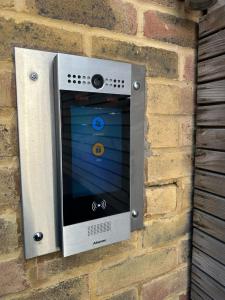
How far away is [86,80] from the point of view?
59 centimetres

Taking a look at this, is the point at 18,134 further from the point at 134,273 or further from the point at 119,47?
the point at 134,273

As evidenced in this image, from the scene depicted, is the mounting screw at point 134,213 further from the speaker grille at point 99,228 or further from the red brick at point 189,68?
the red brick at point 189,68

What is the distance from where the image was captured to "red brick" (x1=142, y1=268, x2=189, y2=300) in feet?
2.60

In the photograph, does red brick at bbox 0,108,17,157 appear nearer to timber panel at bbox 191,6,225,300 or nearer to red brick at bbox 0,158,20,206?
red brick at bbox 0,158,20,206

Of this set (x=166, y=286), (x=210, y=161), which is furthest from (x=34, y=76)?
(x=166, y=286)

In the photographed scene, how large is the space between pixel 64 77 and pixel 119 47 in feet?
0.63

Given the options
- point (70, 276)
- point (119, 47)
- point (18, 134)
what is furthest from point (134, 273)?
point (119, 47)

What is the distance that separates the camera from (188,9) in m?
0.74

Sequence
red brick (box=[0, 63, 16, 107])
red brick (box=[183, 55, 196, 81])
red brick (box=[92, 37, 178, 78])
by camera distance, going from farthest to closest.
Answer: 1. red brick (box=[183, 55, 196, 81])
2. red brick (box=[92, 37, 178, 78])
3. red brick (box=[0, 63, 16, 107])

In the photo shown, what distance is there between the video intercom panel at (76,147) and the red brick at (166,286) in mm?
251

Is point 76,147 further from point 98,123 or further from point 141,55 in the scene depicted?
point 141,55

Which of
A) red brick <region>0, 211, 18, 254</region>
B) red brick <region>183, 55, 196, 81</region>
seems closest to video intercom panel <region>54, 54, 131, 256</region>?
red brick <region>0, 211, 18, 254</region>

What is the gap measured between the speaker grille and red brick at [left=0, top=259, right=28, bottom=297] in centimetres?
18

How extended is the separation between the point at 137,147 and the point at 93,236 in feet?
0.85
